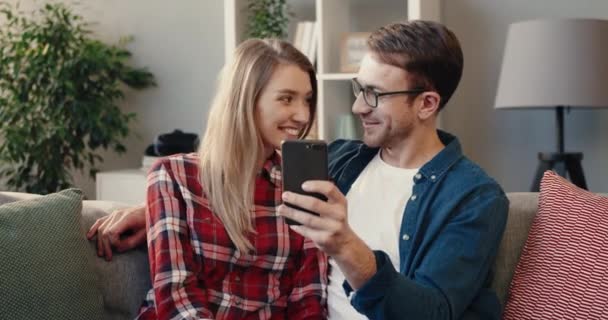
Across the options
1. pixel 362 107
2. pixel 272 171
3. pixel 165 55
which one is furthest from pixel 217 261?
pixel 165 55

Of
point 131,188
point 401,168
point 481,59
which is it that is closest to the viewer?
point 401,168

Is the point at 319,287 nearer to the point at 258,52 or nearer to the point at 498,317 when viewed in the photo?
the point at 498,317

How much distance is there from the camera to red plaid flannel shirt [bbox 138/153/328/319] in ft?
4.93

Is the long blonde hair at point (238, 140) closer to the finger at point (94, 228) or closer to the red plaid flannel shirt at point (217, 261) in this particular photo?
the red plaid flannel shirt at point (217, 261)

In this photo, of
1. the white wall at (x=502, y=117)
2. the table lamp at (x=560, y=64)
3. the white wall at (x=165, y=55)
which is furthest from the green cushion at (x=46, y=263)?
the white wall at (x=165, y=55)

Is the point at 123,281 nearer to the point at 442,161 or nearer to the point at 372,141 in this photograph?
the point at 372,141

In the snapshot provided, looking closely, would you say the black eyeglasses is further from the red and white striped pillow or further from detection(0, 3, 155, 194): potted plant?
detection(0, 3, 155, 194): potted plant

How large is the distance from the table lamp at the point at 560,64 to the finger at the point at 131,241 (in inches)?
55.1

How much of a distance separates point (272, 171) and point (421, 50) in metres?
0.40

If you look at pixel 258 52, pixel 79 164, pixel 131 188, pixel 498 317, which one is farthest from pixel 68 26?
pixel 498 317

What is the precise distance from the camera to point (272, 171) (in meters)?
1.66

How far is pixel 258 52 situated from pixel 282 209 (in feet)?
1.82

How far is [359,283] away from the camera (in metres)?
1.23

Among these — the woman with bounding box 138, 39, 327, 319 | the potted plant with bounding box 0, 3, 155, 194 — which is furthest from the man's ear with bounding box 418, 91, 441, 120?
the potted plant with bounding box 0, 3, 155, 194
